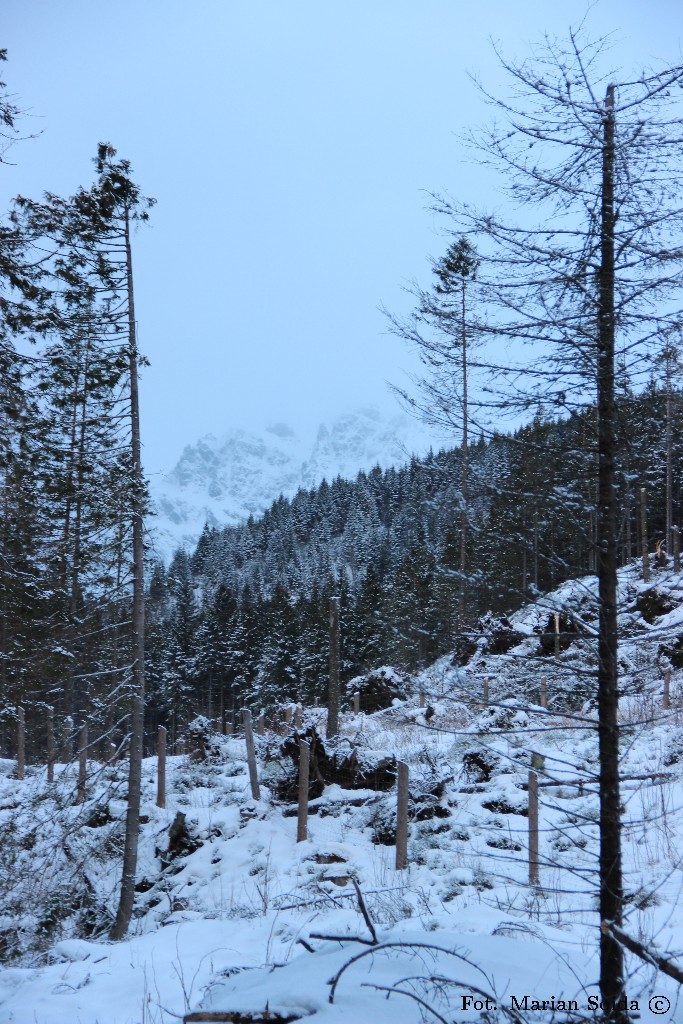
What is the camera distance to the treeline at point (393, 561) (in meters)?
3.34

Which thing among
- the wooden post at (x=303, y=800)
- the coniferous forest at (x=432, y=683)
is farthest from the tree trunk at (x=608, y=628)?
the wooden post at (x=303, y=800)

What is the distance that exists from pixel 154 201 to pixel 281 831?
11686 mm

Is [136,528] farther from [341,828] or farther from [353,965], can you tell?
[353,965]

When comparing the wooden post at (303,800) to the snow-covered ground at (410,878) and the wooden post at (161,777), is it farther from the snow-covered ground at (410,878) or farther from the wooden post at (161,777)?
the wooden post at (161,777)

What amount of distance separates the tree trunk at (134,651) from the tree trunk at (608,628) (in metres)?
8.03

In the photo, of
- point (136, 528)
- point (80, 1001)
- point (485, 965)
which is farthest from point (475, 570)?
point (136, 528)

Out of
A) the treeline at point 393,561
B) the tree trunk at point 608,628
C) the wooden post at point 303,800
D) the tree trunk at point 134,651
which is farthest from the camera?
the wooden post at point 303,800

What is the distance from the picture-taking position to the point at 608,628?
3027mm

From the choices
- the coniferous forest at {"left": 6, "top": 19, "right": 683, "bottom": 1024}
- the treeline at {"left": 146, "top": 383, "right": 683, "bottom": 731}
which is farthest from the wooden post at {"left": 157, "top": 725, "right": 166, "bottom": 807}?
the treeline at {"left": 146, "top": 383, "right": 683, "bottom": 731}

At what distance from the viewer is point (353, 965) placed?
3.32 meters

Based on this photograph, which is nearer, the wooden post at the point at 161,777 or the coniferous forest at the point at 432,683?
the coniferous forest at the point at 432,683

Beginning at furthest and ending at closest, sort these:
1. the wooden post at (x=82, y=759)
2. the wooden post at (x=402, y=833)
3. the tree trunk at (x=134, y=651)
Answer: the wooden post at (x=82, y=759), the tree trunk at (x=134, y=651), the wooden post at (x=402, y=833)

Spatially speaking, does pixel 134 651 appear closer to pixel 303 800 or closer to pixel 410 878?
pixel 303 800

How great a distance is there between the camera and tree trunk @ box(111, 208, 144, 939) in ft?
29.0
